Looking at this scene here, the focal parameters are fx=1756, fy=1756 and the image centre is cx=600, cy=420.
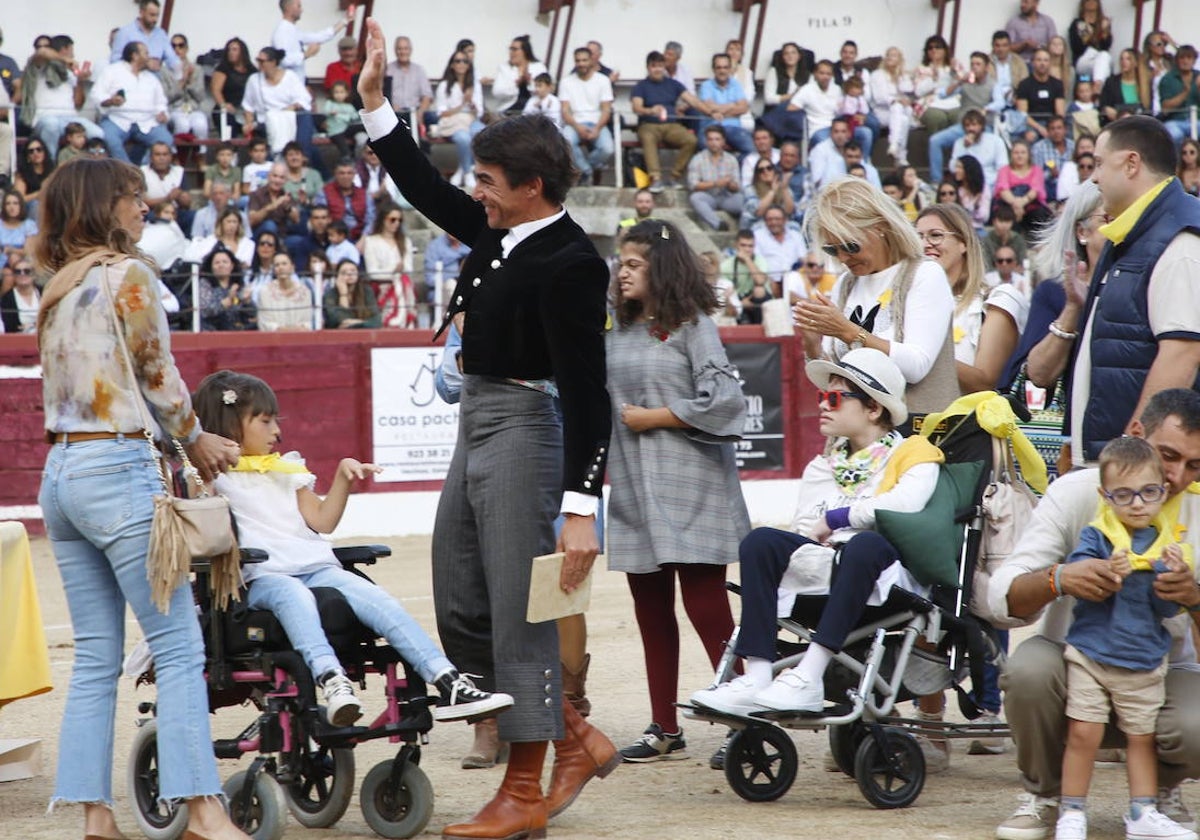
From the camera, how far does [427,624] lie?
945cm

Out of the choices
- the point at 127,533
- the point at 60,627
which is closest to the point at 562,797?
the point at 127,533

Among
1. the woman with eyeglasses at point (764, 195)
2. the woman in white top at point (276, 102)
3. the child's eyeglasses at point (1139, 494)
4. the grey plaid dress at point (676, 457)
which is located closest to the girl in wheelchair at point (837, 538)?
the grey plaid dress at point (676, 457)

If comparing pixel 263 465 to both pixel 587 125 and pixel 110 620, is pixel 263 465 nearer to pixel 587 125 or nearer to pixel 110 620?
pixel 110 620

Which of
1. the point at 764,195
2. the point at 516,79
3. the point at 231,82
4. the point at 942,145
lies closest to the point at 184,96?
the point at 231,82

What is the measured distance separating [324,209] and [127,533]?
12637 mm

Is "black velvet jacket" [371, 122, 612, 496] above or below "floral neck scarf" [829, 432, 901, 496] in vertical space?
above

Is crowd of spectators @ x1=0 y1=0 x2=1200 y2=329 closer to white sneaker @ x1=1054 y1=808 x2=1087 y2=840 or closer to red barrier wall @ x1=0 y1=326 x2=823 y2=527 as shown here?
red barrier wall @ x1=0 y1=326 x2=823 y2=527

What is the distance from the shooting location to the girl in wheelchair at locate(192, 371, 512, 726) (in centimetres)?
477

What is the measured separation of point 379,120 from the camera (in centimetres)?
480

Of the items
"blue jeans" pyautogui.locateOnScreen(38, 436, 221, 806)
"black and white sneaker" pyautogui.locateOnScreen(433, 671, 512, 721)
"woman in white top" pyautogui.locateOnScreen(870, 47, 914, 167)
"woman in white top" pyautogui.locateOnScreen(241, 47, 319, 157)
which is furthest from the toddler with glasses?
"woman in white top" pyautogui.locateOnScreen(870, 47, 914, 167)

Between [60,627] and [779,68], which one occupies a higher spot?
[779,68]

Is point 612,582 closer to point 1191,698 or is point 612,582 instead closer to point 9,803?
point 9,803

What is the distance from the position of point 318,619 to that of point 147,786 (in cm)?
→ 68

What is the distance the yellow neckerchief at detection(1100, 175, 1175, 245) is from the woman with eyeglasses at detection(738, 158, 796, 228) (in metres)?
14.3
